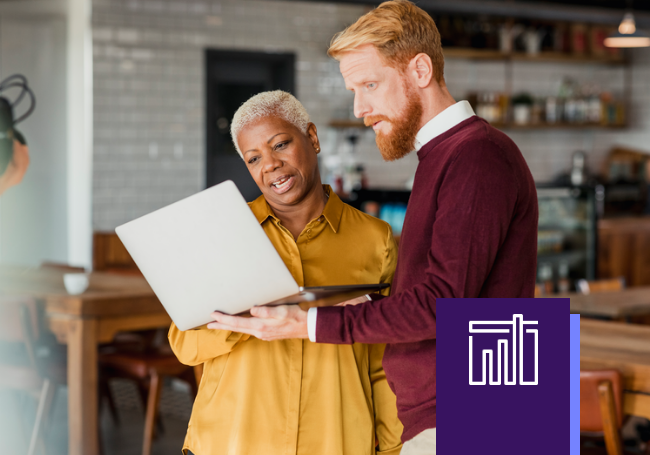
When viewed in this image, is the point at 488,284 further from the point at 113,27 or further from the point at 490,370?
the point at 113,27

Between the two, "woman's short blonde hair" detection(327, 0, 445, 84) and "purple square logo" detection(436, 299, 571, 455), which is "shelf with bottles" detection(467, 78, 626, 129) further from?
"purple square logo" detection(436, 299, 571, 455)

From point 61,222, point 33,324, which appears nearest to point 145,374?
point 33,324

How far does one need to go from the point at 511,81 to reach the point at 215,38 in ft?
10.9

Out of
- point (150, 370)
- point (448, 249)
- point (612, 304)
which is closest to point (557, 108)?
point (612, 304)

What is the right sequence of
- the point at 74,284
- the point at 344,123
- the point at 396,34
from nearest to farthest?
the point at 396,34
the point at 74,284
the point at 344,123

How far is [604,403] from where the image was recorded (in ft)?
8.02

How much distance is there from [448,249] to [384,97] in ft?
1.15

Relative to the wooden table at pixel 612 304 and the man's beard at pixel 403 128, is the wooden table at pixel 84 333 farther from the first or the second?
the man's beard at pixel 403 128

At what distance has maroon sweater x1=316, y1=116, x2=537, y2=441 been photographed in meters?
1.37

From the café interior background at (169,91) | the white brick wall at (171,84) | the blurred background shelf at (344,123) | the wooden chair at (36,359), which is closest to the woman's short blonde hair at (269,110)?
the wooden chair at (36,359)

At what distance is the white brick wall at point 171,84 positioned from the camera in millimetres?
6266

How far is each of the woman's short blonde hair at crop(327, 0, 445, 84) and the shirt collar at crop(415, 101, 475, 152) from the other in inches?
3.3

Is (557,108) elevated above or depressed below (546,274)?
above

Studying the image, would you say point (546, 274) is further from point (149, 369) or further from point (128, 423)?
point (149, 369)
